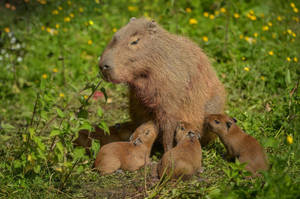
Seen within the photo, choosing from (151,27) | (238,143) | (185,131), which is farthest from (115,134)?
Result: (238,143)

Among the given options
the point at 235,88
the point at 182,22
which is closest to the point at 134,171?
the point at 235,88

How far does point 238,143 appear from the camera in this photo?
11.0 feet

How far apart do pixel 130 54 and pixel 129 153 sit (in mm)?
922

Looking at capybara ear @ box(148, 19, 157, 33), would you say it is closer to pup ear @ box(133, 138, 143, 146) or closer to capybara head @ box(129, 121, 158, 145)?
capybara head @ box(129, 121, 158, 145)

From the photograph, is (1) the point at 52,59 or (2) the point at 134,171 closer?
(2) the point at 134,171

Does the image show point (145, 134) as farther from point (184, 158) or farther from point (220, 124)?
point (220, 124)

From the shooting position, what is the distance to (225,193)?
2541mm

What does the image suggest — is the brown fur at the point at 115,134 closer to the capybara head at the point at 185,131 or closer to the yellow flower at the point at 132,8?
the capybara head at the point at 185,131

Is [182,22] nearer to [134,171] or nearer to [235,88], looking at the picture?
[235,88]

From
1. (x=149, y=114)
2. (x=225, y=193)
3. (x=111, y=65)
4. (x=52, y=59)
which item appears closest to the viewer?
(x=225, y=193)

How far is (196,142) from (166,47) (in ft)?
3.07

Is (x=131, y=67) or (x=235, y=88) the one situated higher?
(x=131, y=67)

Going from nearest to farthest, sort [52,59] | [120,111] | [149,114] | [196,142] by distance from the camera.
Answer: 1. [196,142]
2. [149,114]
3. [120,111]
4. [52,59]

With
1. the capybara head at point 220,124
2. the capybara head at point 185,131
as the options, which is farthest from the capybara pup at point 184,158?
the capybara head at point 220,124
